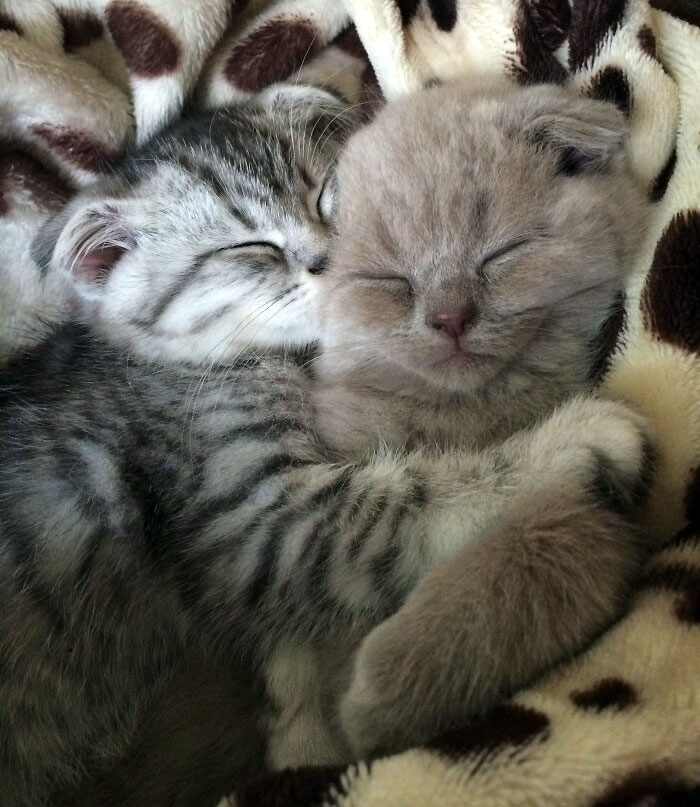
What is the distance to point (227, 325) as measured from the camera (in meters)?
1.13

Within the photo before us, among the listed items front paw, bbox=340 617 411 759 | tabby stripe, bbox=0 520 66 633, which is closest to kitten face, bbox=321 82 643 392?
front paw, bbox=340 617 411 759

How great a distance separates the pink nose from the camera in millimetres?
881

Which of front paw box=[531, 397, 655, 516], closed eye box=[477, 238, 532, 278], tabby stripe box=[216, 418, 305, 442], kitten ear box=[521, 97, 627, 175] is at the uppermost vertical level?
kitten ear box=[521, 97, 627, 175]

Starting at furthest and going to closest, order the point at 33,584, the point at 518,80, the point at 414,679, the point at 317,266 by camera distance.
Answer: the point at 518,80, the point at 317,266, the point at 33,584, the point at 414,679

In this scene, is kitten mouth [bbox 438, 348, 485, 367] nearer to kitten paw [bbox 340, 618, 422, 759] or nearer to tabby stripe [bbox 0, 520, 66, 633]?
kitten paw [bbox 340, 618, 422, 759]

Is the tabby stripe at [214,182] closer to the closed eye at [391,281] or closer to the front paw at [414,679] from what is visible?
the closed eye at [391,281]

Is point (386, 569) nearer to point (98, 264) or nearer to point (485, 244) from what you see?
point (485, 244)

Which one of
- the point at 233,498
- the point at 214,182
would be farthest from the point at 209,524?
the point at 214,182

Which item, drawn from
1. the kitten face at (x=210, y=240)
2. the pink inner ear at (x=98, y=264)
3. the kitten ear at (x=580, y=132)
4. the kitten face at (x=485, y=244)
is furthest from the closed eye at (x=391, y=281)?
the pink inner ear at (x=98, y=264)

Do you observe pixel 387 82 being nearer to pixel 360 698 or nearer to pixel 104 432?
pixel 104 432

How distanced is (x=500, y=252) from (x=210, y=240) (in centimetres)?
46

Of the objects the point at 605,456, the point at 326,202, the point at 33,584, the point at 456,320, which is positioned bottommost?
the point at 33,584

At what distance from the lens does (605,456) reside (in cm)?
A: 84

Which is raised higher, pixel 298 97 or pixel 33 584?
pixel 298 97
